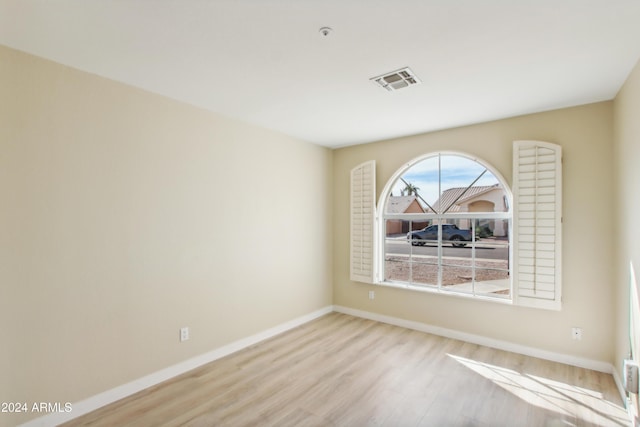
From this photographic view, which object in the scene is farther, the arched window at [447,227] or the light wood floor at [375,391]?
the arched window at [447,227]

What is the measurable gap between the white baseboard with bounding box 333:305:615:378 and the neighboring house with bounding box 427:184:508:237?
3.91 ft

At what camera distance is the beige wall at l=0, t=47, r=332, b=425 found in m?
1.99

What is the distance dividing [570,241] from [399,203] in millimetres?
1895

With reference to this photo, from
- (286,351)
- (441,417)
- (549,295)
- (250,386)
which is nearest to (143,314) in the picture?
(250,386)

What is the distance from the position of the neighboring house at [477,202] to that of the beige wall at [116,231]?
2196 mm

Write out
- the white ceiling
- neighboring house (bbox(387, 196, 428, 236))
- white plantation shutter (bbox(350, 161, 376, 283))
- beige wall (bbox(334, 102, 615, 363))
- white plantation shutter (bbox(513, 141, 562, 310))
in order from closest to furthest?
the white ceiling → beige wall (bbox(334, 102, 615, 363)) → white plantation shutter (bbox(513, 141, 562, 310)) → neighboring house (bbox(387, 196, 428, 236)) → white plantation shutter (bbox(350, 161, 376, 283))

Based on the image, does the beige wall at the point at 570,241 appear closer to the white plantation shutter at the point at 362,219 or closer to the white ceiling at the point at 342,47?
the white ceiling at the point at 342,47

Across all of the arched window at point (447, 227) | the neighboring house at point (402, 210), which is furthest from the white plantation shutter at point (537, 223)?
the neighboring house at point (402, 210)

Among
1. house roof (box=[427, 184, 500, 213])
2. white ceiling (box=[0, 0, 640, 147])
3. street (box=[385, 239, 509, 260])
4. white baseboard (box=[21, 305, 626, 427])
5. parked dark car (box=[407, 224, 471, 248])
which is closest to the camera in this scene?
white ceiling (box=[0, 0, 640, 147])

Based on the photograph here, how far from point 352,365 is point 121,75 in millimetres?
3192

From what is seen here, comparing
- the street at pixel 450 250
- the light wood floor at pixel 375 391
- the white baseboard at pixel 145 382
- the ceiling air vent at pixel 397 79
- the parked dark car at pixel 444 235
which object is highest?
the ceiling air vent at pixel 397 79

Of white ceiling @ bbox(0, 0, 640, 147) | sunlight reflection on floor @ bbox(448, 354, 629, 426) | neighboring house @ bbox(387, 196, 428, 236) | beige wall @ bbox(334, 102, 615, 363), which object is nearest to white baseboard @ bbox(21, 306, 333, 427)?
neighboring house @ bbox(387, 196, 428, 236)

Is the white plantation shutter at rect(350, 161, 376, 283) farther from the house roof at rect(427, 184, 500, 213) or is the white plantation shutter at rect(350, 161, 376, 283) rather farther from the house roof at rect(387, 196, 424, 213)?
the house roof at rect(427, 184, 500, 213)

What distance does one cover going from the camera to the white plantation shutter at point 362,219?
430cm
